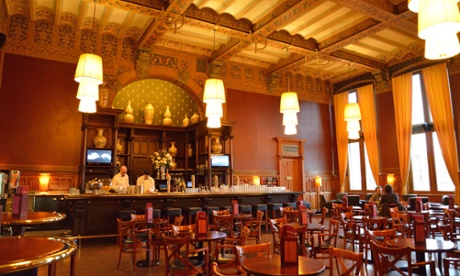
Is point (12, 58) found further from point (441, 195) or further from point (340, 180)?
point (441, 195)

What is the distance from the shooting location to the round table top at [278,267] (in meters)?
2.62

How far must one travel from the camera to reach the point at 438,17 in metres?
3.64

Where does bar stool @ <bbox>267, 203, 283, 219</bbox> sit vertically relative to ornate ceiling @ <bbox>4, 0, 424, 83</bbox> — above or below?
below

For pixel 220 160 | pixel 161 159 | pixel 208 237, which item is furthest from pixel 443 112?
pixel 208 237

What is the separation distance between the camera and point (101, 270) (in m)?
5.21

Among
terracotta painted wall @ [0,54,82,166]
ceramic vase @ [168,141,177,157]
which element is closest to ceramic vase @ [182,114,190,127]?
ceramic vase @ [168,141,177,157]

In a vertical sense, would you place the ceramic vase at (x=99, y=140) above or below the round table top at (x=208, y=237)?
above

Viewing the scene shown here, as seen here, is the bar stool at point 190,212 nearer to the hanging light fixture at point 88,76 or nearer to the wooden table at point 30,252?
the hanging light fixture at point 88,76

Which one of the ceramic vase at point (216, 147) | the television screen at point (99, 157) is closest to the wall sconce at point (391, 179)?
the ceramic vase at point (216, 147)

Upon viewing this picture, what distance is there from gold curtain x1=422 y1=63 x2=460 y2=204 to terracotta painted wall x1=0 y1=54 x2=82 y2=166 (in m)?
11.1

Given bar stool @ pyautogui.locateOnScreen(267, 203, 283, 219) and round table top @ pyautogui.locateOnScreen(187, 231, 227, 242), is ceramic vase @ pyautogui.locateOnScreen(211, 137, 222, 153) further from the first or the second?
round table top @ pyautogui.locateOnScreen(187, 231, 227, 242)

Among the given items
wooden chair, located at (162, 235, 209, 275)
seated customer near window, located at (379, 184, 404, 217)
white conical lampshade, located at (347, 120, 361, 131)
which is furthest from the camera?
white conical lampshade, located at (347, 120, 361, 131)

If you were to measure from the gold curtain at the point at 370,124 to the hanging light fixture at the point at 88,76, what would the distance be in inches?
409

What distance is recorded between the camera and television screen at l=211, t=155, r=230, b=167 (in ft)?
36.2
